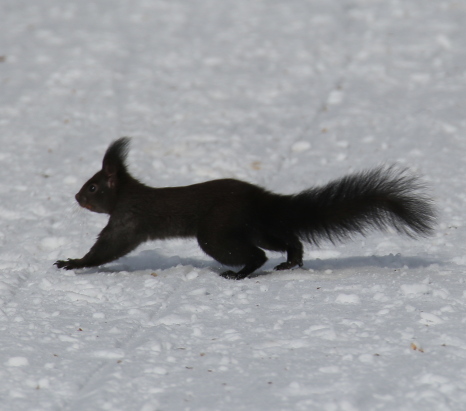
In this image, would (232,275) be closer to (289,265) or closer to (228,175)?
(289,265)

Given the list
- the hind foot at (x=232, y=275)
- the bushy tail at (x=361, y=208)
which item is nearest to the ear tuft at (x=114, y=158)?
the hind foot at (x=232, y=275)

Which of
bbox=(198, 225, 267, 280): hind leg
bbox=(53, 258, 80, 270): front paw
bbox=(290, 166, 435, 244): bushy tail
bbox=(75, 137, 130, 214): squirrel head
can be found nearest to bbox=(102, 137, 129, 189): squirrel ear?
bbox=(75, 137, 130, 214): squirrel head

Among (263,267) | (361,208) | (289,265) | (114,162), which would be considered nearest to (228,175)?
(263,267)

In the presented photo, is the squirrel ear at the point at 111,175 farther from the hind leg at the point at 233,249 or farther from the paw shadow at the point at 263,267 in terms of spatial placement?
the hind leg at the point at 233,249

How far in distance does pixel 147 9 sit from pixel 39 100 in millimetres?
2836

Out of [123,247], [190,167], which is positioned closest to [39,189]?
[190,167]

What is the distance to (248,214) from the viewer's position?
4277 mm

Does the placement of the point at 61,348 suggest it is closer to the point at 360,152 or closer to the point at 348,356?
the point at 348,356

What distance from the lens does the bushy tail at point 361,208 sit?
407cm

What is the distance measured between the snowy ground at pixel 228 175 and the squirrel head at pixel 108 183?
16.4 inches

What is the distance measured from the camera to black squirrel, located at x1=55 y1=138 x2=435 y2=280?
4.12m

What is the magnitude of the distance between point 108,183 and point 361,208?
5.05 feet

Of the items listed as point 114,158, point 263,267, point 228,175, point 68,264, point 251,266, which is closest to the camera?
point 251,266

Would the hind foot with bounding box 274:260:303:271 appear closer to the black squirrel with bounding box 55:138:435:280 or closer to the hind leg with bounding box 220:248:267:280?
the black squirrel with bounding box 55:138:435:280
